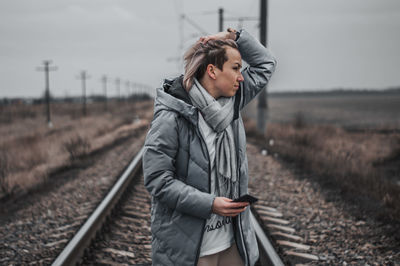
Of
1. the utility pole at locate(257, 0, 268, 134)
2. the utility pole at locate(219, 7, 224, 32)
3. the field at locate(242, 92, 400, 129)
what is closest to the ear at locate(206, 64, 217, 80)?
the utility pole at locate(257, 0, 268, 134)

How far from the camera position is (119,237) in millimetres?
3922

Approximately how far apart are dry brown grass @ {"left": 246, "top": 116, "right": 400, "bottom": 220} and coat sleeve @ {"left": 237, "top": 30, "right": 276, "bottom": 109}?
10.1ft

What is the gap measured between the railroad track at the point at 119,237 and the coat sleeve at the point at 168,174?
5.81 feet

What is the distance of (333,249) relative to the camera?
140 inches

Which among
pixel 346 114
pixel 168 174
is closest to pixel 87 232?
pixel 168 174

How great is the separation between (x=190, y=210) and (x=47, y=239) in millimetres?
3071

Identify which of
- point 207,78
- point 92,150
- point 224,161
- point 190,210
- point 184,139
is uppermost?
point 207,78

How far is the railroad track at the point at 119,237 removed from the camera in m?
3.34

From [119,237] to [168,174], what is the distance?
102 inches

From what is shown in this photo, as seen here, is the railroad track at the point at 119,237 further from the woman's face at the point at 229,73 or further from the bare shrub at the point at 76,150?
the bare shrub at the point at 76,150

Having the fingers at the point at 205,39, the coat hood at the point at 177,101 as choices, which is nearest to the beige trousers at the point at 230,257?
the coat hood at the point at 177,101

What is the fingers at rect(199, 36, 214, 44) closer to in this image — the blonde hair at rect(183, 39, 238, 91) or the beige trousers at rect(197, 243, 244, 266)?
the blonde hair at rect(183, 39, 238, 91)

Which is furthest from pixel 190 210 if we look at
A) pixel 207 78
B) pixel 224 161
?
pixel 207 78

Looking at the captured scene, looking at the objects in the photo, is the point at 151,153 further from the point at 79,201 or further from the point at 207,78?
the point at 79,201
